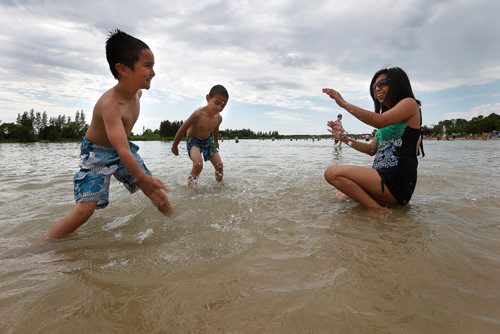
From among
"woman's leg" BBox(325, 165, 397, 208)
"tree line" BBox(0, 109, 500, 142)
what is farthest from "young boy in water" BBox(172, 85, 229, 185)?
"tree line" BBox(0, 109, 500, 142)

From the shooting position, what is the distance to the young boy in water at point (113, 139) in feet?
8.80

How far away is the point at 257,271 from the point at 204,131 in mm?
4665

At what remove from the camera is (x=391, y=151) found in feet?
11.9

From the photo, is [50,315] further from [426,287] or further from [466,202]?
[466,202]

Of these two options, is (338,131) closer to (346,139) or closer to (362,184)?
(346,139)

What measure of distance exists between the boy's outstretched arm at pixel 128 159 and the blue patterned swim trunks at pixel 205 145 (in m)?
3.61

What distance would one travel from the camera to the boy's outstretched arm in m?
2.57

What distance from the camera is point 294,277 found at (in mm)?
1873

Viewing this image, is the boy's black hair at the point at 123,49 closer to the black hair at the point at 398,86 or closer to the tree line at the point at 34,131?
the black hair at the point at 398,86

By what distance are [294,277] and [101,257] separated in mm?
1444

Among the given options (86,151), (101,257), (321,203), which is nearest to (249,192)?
(321,203)

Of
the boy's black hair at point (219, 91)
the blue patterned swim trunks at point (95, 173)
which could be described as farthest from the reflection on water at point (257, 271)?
the boy's black hair at point (219, 91)

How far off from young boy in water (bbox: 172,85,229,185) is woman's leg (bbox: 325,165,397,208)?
3024mm

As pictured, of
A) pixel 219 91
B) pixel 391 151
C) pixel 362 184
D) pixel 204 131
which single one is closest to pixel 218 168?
pixel 204 131
